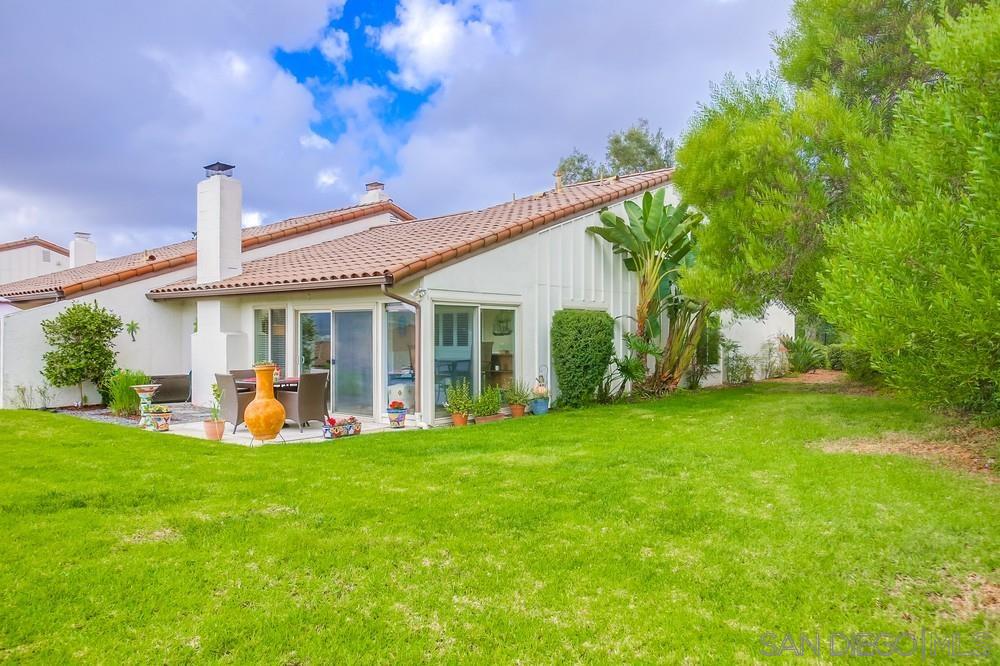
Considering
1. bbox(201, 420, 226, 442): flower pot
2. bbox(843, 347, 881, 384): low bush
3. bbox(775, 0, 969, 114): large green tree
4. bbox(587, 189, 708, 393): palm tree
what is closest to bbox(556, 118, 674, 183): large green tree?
bbox(843, 347, 881, 384): low bush

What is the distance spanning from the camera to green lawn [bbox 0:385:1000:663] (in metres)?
3.69

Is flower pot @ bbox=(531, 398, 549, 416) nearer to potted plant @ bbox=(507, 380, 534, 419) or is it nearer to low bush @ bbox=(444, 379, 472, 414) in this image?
potted plant @ bbox=(507, 380, 534, 419)

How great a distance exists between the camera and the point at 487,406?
11953 mm

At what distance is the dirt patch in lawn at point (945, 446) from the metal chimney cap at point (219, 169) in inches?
522

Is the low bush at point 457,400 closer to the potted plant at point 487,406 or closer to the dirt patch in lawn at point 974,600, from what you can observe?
the potted plant at point 487,406

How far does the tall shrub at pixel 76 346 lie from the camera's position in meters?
14.0

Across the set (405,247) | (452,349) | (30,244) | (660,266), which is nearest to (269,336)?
(405,247)

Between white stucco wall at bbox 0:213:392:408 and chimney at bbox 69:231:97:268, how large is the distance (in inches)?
483

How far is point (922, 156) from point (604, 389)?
27.5ft

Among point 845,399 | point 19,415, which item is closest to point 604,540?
point 845,399

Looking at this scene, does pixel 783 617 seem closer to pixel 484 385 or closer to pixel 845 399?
pixel 484 385

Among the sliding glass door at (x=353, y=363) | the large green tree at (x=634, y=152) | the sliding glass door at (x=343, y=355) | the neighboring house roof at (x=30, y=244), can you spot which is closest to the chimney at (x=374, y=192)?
the sliding glass door at (x=343, y=355)

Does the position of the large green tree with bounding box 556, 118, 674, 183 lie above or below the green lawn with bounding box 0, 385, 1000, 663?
above

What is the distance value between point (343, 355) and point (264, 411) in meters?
2.81
